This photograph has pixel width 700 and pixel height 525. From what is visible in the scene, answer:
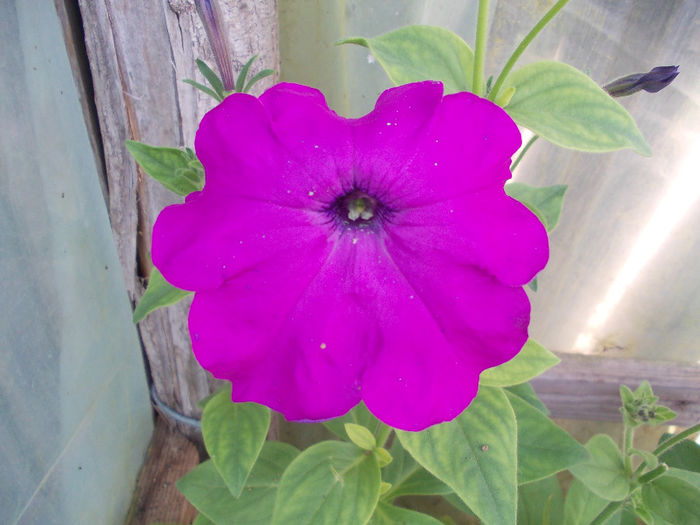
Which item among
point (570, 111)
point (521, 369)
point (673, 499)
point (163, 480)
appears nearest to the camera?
point (570, 111)

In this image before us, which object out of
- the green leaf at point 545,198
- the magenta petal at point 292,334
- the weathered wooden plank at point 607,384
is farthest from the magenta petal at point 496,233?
the weathered wooden plank at point 607,384

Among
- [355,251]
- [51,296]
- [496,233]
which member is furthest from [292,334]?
[51,296]

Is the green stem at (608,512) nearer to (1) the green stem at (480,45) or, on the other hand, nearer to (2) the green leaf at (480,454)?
(2) the green leaf at (480,454)

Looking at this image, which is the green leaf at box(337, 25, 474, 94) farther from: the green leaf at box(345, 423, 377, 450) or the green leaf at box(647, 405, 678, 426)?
the green leaf at box(647, 405, 678, 426)

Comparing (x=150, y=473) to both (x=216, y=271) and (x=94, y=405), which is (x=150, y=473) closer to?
(x=94, y=405)

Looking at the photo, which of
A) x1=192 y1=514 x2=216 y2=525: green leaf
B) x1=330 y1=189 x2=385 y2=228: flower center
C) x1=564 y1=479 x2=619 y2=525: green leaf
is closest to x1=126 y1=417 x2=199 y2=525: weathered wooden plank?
x1=192 y1=514 x2=216 y2=525: green leaf

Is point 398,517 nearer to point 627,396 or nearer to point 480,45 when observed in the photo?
point 627,396

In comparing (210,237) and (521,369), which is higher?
(210,237)
